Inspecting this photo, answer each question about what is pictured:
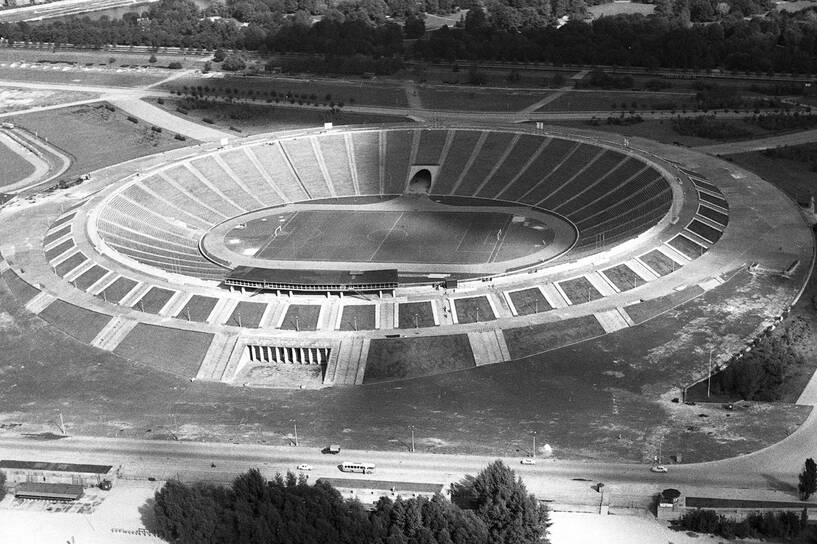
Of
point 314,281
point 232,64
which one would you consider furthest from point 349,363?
point 232,64

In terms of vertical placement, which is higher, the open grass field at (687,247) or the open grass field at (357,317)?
the open grass field at (687,247)

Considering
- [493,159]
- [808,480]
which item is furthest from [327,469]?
[493,159]

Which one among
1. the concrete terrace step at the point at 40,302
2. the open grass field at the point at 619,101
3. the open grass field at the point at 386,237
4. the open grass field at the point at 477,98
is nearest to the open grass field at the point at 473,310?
the open grass field at the point at 386,237

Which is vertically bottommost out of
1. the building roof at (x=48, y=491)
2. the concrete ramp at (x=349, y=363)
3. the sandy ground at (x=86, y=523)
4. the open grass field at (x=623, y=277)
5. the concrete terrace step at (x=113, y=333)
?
the sandy ground at (x=86, y=523)

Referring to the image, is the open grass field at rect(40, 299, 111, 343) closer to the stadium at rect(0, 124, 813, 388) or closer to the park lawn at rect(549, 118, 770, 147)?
the stadium at rect(0, 124, 813, 388)

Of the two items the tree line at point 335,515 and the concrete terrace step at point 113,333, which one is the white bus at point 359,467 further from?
the concrete terrace step at point 113,333

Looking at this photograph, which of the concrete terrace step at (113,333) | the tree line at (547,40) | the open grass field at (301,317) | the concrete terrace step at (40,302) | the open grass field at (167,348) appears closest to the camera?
the open grass field at (167,348)
